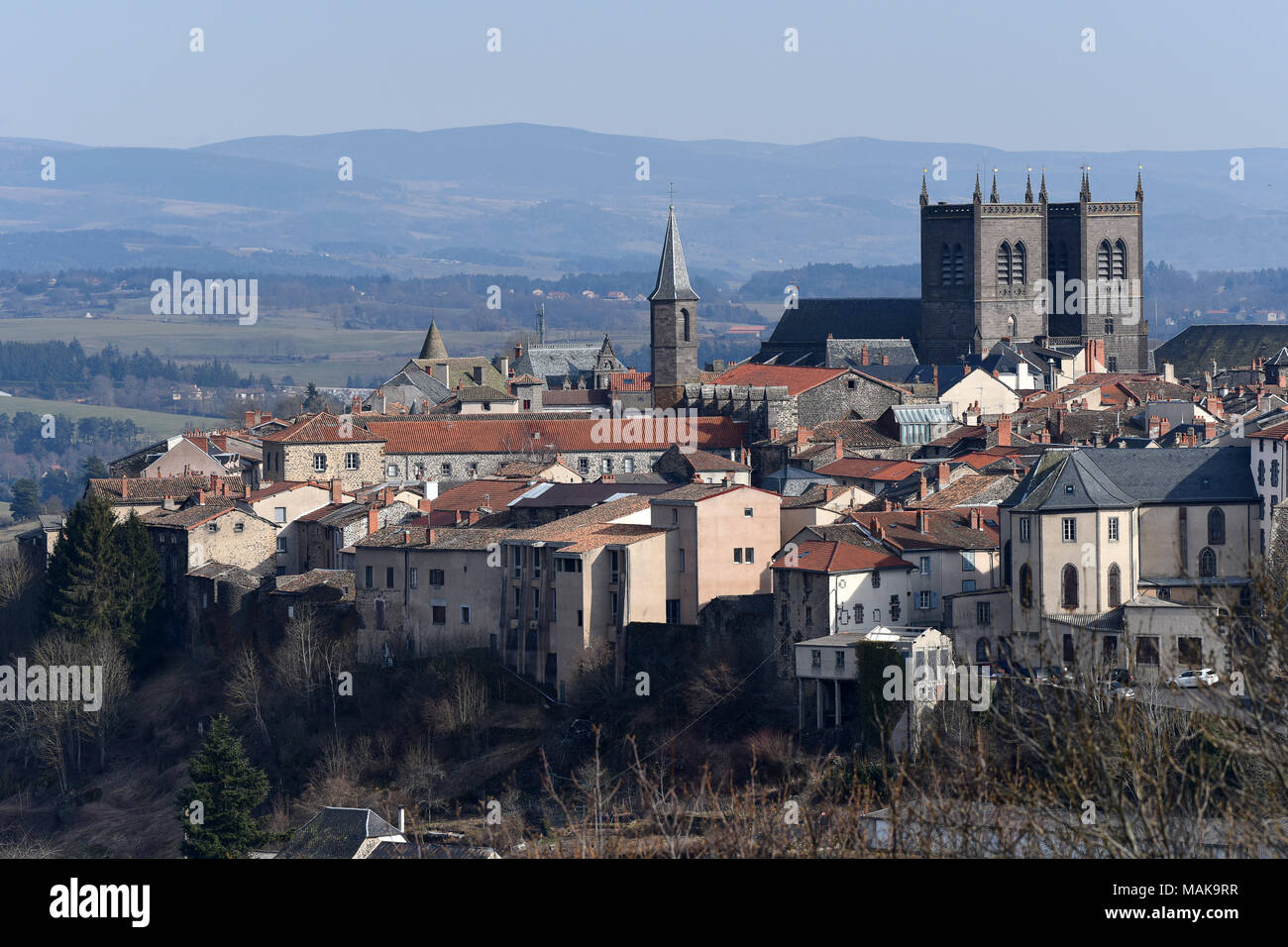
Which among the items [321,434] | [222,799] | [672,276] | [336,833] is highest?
[672,276]

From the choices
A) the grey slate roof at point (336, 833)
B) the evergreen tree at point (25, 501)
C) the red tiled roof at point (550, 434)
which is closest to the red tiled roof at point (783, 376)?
the red tiled roof at point (550, 434)

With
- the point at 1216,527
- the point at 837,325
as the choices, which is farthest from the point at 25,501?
the point at 1216,527

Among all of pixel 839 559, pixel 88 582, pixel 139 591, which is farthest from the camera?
pixel 139 591

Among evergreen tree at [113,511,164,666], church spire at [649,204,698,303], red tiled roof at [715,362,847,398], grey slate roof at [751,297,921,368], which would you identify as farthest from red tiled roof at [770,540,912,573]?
grey slate roof at [751,297,921,368]

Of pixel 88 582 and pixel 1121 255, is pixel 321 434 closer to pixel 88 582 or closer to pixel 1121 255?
pixel 88 582
